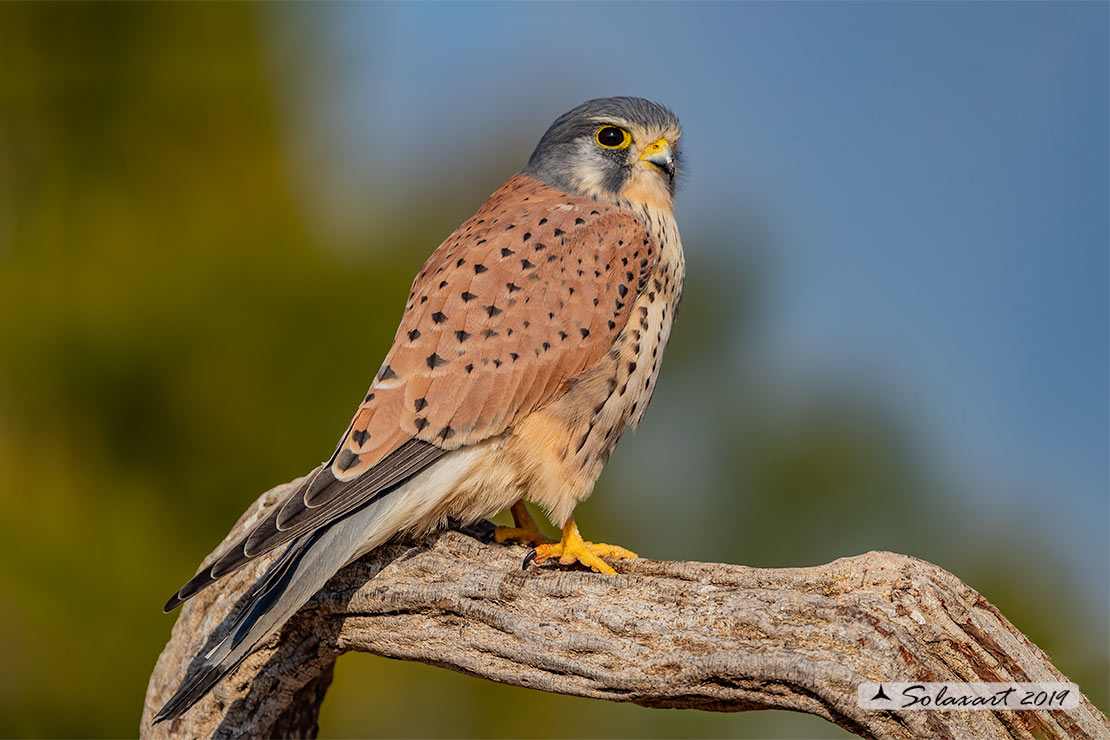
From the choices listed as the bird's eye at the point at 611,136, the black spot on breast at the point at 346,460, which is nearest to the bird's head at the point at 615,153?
the bird's eye at the point at 611,136

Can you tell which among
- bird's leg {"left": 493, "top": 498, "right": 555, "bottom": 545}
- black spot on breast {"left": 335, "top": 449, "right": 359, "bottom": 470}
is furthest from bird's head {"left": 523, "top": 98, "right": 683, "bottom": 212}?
black spot on breast {"left": 335, "top": 449, "right": 359, "bottom": 470}

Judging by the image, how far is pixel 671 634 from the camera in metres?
2.83

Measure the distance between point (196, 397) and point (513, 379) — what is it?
5703 mm

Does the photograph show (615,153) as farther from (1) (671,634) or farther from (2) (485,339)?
(1) (671,634)

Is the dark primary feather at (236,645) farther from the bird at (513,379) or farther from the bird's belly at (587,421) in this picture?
the bird's belly at (587,421)

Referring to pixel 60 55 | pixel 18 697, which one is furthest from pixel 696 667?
pixel 60 55

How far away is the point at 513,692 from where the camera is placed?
24.0 ft

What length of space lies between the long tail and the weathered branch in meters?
0.32

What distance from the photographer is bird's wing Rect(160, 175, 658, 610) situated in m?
2.91

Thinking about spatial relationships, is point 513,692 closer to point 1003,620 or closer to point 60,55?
point 1003,620

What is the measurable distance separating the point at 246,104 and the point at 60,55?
181cm

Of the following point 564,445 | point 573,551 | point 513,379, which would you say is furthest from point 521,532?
point 513,379

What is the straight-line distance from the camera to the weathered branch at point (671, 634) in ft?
8.73

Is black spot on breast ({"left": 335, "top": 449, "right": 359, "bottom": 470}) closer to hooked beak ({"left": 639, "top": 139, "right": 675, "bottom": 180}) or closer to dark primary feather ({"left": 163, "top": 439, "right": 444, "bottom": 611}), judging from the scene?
dark primary feather ({"left": 163, "top": 439, "right": 444, "bottom": 611})
